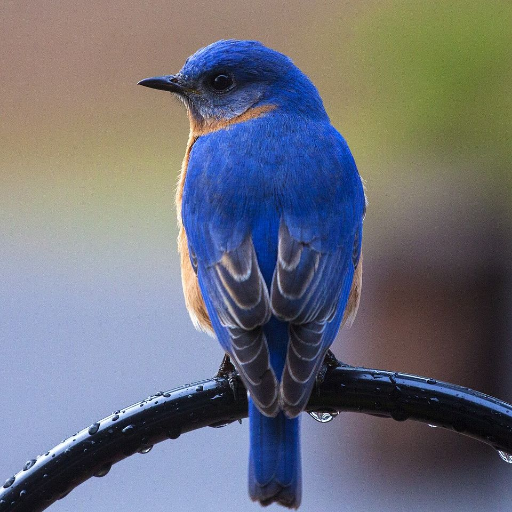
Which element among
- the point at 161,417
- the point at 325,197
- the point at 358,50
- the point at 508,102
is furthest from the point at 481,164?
the point at 161,417

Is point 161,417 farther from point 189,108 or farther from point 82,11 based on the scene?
point 82,11

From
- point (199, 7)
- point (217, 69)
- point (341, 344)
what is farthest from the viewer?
point (199, 7)

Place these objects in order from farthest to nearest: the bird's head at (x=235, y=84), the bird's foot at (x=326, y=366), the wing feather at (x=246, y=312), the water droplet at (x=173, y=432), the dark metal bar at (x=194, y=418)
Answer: the bird's head at (x=235, y=84), the bird's foot at (x=326, y=366), the wing feather at (x=246, y=312), the water droplet at (x=173, y=432), the dark metal bar at (x=194, y=418)

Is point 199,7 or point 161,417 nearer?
point 161,417

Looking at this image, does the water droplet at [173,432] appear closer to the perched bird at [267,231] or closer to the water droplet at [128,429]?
the water droplet at [128,429]

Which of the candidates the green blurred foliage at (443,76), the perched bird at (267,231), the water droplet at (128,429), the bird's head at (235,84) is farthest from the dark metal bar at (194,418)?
the green blurred foliage at (443,76)

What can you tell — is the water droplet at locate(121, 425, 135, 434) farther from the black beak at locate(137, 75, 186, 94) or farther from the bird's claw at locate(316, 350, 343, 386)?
the black beak at locate(137, 75, 186, 94)

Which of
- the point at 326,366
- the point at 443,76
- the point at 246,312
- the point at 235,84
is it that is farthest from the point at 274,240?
the point at 443,76
